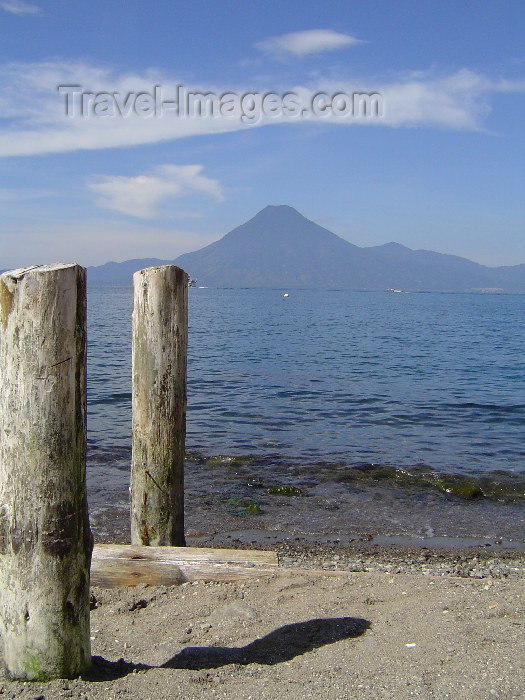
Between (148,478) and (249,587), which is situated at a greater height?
(148,478)

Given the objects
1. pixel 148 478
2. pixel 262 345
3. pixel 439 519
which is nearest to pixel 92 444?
pixel 439 519

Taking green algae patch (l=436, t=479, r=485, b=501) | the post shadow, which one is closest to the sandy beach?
the post shadow

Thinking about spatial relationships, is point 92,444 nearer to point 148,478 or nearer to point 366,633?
point 148,478

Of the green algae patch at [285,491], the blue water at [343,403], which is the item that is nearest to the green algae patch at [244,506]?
the green algae patch at [285,491]

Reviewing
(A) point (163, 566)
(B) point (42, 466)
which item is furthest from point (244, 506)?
(B) point (42, 466)

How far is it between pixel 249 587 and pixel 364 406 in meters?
15.8

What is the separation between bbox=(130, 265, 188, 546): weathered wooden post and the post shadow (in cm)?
189

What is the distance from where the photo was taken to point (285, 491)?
12117 millimetres

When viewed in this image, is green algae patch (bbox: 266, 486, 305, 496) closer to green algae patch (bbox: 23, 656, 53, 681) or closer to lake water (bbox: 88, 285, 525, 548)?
lake water (bbox: 88, 285, 525, 548)

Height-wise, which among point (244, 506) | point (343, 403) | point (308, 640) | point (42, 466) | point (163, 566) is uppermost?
point (42, 466)

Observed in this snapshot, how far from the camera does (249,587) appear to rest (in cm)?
628

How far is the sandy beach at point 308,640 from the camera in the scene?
4.24 m

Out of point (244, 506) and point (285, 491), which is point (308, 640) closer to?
point (244, 506)

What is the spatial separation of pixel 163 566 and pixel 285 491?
596 centimetres
